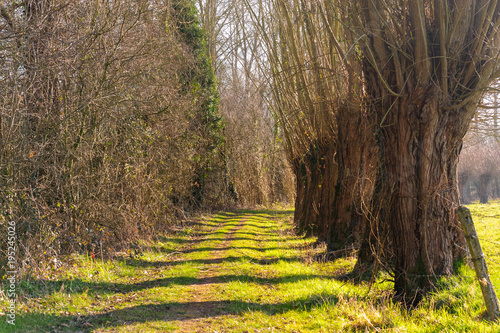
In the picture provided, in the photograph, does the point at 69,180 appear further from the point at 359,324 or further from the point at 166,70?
the point at 359,324

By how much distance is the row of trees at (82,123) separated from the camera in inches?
235

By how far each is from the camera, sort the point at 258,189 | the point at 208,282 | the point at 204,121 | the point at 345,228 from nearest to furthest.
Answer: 1. the point at 208,282
2. the point at 345,228
3. the point at 204,121
4. the point at 258,189

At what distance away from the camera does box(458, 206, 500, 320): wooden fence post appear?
4.03 metres

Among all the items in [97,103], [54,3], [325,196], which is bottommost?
[325,196]

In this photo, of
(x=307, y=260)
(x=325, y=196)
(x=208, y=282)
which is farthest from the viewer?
(x=325, y=196)

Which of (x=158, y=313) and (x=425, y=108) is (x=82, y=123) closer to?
(x=158, y=313)

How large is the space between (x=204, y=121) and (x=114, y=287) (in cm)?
1242

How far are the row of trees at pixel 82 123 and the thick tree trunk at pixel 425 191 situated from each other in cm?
506

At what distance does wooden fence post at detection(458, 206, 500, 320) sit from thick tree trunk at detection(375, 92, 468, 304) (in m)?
1.14

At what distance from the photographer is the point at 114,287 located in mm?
6605

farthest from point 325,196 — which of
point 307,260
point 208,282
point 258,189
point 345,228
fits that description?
point 258,189

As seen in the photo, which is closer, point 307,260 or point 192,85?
point 307,260

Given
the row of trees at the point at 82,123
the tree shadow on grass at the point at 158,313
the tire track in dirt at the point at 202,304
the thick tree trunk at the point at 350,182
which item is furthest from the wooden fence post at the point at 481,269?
the row of trees at the point at 82,123

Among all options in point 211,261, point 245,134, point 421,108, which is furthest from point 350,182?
point 245,134
